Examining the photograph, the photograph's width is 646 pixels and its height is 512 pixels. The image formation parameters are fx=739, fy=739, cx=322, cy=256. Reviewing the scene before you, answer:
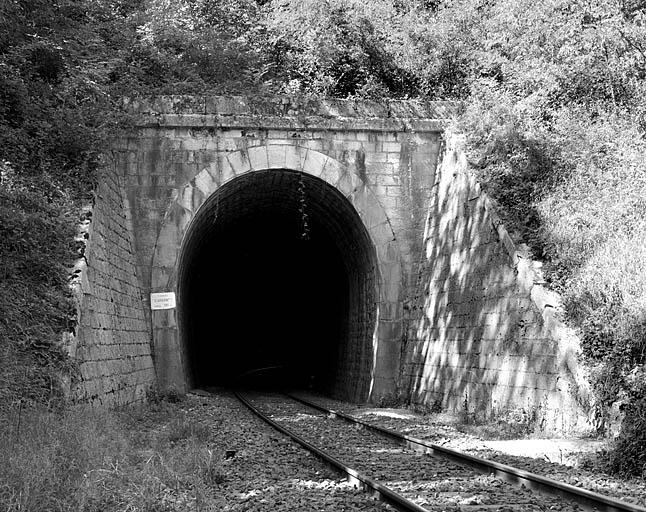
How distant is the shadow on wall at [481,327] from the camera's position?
920 centimetres

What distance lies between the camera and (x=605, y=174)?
10883 mm

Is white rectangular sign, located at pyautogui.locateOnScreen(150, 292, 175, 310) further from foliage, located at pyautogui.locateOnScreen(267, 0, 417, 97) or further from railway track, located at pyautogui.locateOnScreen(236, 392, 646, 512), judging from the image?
foliage, located at pyautogui.locateOnScreen(267, 0, 417, 97)

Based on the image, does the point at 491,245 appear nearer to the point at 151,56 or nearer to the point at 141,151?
the point at 141,151

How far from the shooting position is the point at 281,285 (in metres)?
29.6

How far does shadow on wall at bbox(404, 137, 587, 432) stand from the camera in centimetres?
920

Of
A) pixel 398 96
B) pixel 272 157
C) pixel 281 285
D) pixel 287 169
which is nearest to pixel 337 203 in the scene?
pixel 287 169

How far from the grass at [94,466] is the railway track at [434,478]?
4.68 ft

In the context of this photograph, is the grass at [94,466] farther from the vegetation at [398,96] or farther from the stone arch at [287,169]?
the stone arch at [287,169]

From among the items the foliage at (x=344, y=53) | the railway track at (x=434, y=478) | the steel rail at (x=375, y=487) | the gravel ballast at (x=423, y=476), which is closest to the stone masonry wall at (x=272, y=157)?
the foliage at (x=344, y=53)

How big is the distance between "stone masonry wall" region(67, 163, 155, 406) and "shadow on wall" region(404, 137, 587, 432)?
17.2 ft

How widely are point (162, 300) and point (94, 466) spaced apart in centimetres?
842

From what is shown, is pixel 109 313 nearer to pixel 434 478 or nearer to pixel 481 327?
pixel 481 327

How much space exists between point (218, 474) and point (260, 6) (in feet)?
52.7

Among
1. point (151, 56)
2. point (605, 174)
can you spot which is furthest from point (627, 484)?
point (151, 56)
